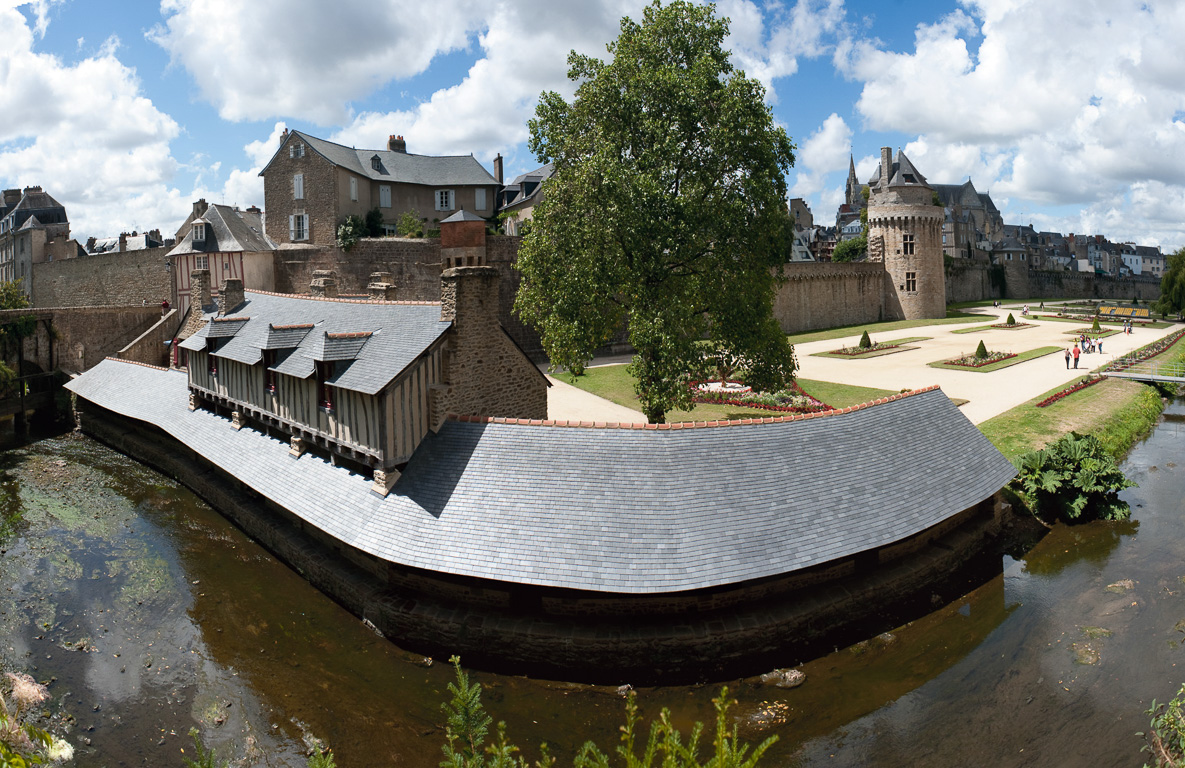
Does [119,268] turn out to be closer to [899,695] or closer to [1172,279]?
[899,695]

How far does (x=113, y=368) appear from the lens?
22484mm

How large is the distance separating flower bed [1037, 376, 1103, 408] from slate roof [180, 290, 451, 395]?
17.3m

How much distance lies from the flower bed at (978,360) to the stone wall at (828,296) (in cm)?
1255

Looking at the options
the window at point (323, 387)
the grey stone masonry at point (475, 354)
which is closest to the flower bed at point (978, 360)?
the grey stone masonry at point (475, 354)

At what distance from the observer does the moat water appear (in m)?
8.09

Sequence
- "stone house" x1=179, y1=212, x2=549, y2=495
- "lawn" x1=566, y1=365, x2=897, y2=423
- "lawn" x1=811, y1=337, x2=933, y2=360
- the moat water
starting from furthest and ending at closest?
"lawn" x1=811, y1=337, x2=933, y2=360 < "lawn" x1=566, y1=365, x2=897, y2=423 < "stone house" x1=179, y1=212, x2=549, y2=495 < the moat water

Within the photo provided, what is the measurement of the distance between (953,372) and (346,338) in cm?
2202

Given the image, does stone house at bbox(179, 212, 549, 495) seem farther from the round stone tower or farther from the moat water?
the round stone tower

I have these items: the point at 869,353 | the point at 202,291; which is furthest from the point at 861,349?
the point at 202,291

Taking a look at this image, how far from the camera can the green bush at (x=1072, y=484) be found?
1434 cm

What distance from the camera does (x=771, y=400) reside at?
2173cm

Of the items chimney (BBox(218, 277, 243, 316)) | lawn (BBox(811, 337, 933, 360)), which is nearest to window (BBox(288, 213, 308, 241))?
chimney (BBox(218, 277, 243, 316))

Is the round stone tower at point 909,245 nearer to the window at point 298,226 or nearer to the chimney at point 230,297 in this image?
the window at point 298,226

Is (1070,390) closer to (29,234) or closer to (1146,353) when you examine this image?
(1146,353)
